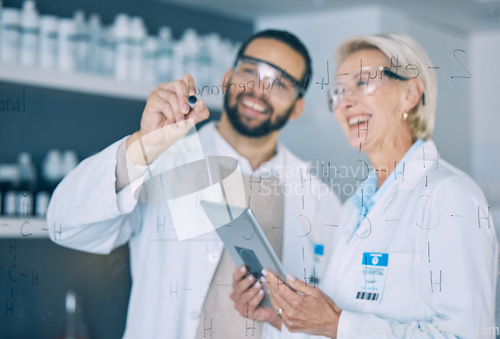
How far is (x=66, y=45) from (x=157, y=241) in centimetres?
65

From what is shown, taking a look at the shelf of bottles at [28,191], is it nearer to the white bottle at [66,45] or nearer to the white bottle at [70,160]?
the white bottle at [70,160]

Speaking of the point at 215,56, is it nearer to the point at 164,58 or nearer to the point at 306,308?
the point at 164,58

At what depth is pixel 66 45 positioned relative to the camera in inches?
58.2

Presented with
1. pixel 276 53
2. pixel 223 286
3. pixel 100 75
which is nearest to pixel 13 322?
pixel 223 286

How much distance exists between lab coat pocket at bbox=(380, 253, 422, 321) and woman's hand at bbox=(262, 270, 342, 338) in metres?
0.09

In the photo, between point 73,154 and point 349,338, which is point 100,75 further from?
point 349,338

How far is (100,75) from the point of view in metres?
1.48

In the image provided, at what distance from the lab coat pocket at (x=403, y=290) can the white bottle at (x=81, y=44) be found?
0.99 m

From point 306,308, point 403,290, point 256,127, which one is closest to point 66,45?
point 256,127

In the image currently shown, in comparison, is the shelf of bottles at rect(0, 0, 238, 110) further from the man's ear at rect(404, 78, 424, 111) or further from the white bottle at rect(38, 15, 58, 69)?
the man's ear at rect(404, 78, 424, 111)

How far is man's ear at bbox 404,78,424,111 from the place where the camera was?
109 centimetres

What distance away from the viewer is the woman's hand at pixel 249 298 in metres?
1.11

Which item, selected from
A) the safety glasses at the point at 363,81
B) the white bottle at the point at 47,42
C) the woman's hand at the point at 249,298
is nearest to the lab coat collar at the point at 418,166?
the safety glasses at the point at 363,81

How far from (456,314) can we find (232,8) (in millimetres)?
1106
